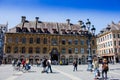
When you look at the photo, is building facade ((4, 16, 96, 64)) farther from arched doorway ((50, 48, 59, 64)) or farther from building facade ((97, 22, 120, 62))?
building facade ((97, 22, 120, 62))

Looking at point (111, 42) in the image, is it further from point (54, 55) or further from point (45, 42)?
point (45, 42)

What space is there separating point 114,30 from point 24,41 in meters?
31.4

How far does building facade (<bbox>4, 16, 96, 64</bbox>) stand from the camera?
54.4 m

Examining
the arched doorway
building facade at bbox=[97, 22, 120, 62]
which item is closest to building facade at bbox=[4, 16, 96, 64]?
the arched doorway

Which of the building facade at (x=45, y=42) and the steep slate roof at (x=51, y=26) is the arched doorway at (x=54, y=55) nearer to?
the building facade at (x=45, y=42)

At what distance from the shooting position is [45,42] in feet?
185

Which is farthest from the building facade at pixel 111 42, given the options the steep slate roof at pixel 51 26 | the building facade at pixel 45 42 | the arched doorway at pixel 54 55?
the arched doorway at pixel 54 55

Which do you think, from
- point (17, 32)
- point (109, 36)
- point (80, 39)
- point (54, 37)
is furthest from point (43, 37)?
point (109, 36)

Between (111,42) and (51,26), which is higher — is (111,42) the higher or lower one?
the lower one

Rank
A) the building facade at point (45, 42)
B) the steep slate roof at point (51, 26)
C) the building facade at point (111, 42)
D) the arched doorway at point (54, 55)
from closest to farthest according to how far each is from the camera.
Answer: the building facade at point (45, 42)
the arched doorway at point (54, 55)
the steep slate roof at point (51, 26)
the building facade at point (111, 42)

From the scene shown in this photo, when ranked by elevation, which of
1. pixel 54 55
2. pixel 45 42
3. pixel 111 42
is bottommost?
pixel 54 55

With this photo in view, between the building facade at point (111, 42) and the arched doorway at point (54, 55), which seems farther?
the building facade at point (111, 42)

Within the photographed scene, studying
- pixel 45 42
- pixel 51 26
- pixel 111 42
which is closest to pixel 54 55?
pixel 45 42

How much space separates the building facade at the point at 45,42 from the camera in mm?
54406
